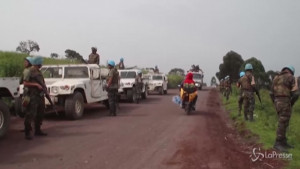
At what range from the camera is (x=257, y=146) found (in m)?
8.70

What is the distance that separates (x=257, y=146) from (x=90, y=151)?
12.3 feet

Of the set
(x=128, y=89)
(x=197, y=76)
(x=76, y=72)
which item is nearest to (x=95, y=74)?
(x=76, y=72)

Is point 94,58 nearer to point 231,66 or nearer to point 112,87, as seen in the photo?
point 112,87

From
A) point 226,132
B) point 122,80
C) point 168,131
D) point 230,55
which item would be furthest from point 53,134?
point 230,55

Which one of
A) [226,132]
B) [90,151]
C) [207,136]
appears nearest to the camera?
[90,151]

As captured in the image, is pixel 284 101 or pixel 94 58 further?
pixel 94 58

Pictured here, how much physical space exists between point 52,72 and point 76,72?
852 mm

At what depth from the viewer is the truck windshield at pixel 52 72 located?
13.8 m

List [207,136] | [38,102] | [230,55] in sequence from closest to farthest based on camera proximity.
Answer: [38,102] < [207,136] < [230,55]

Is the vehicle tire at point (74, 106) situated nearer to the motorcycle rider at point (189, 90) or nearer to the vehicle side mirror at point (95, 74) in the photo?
the vehicle side mirror at point (95, 74)

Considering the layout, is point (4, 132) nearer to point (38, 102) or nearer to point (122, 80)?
point (38, 102)

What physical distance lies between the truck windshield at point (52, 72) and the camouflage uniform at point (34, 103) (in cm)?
435

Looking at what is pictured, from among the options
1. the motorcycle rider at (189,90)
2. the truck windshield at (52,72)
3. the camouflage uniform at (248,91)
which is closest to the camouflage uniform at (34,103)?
the truck windshield at (52,72)

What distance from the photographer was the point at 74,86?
493 inches
